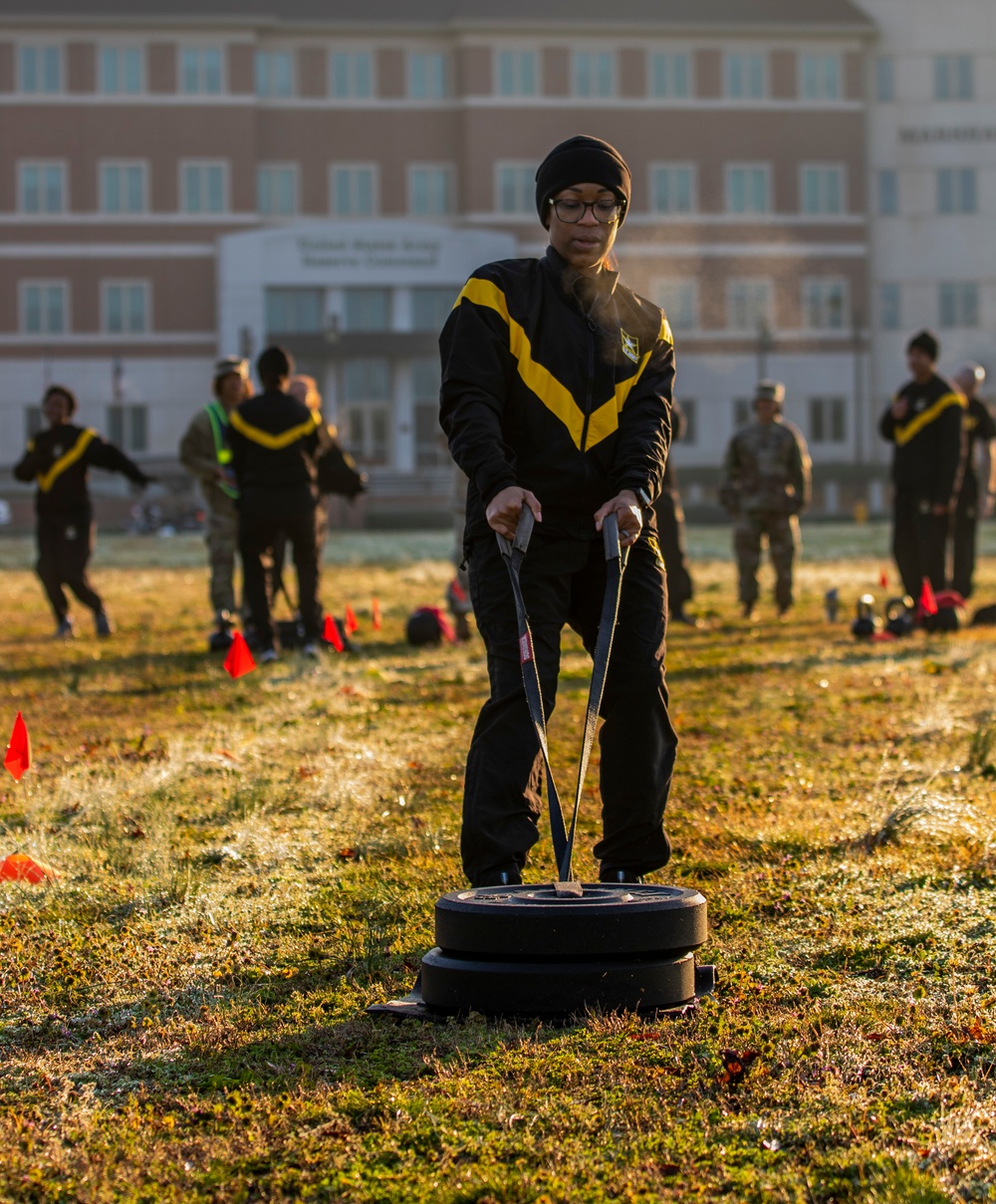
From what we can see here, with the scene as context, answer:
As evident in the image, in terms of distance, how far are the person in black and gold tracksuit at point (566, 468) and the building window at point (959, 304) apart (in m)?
65.3

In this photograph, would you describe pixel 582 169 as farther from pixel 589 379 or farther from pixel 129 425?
pixel 129 425

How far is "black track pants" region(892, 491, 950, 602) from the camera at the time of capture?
42.5 feet

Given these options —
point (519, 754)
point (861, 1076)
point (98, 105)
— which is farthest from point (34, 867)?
point (98, 105)

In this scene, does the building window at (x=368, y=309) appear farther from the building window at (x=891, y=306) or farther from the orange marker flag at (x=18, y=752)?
the orange marker flag at (x=18, y=752)

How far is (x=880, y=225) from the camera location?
67250 mm

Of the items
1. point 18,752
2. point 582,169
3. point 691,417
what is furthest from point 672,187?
point 582,169

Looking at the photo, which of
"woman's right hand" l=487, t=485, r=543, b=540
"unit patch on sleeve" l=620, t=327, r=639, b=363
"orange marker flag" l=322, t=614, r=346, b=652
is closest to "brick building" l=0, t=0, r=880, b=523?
"orange marker flag" l=322, t=614, r=346, b=652

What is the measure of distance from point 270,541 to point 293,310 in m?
54.2

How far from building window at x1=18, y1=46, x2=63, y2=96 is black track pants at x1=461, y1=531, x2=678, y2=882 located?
2480 inches

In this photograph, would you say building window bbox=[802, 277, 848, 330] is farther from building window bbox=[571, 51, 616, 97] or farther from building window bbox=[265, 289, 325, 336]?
building window bbox=[265, 289, 325, 336]

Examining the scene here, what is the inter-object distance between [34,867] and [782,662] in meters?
6.77

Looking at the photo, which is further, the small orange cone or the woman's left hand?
the small orange cone

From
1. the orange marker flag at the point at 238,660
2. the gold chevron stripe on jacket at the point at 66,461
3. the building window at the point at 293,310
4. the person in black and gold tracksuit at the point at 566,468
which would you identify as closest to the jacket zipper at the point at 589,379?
the person in black and gold tracksuit at the point at 566,468

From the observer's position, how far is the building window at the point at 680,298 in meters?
Result: 65.1
